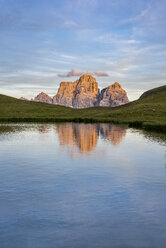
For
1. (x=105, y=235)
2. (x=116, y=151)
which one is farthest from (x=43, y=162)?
(x=105, y=235)

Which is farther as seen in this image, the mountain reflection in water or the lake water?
the mountain reflection in water

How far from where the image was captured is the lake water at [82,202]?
1445cm

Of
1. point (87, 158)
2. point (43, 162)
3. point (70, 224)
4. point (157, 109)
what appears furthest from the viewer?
point (157, 109)

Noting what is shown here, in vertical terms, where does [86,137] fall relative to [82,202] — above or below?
above

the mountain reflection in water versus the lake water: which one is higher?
the mountain reflection in water

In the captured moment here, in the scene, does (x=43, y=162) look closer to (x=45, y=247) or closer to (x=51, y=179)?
(x=51, y=179)

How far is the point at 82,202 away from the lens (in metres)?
19.4

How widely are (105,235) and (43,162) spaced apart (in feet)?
63.9

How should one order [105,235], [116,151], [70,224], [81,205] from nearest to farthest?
[105,235] < [70,224] < [81,205] < [116,151]

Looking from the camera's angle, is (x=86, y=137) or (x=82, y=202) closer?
(x=82, y=202)

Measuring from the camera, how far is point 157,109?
144 m

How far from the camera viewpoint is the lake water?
14445 millimetres

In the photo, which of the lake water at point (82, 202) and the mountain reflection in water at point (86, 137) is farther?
the mountain reflection in water at point (86, 137)

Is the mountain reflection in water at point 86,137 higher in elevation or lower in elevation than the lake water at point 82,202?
higher
